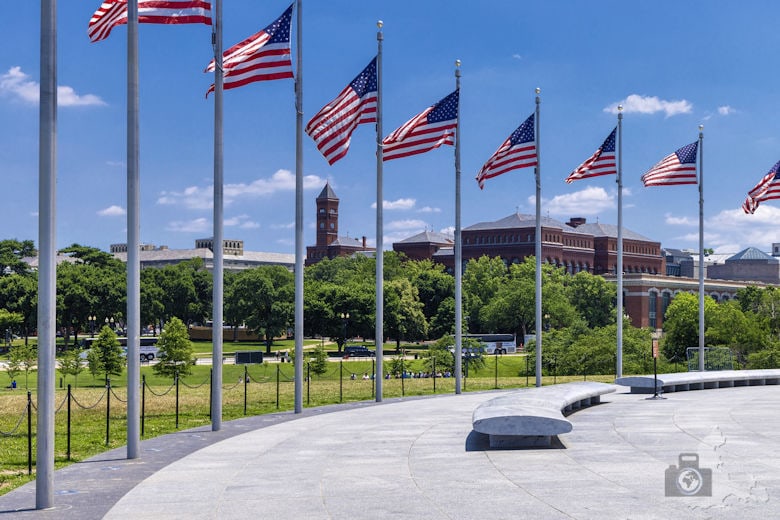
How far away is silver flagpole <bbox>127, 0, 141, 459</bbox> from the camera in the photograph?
1912 cm

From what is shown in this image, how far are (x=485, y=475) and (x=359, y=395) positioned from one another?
20738 mm

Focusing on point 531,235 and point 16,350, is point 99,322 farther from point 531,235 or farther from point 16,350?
point 531,235

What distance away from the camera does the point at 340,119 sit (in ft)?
95.3

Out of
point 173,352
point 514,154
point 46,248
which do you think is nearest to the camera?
point 46,248

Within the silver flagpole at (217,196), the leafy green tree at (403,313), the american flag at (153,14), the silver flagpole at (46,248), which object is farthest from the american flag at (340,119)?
the leafy green tree at (403,313)

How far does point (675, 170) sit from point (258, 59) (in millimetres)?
22288

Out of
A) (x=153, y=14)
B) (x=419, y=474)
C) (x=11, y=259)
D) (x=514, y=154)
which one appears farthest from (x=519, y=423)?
(x=11, y=259)

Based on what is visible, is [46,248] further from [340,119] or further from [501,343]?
[501,343]

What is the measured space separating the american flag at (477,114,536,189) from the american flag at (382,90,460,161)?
296cm

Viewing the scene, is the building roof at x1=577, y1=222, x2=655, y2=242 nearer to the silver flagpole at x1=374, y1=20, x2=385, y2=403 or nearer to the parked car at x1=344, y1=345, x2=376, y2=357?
→ the parked car at x1=344, y1=345, x2=376, y2=357

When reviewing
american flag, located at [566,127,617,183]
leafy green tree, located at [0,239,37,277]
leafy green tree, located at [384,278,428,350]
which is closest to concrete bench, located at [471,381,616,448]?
american flag, located at [566,127,617,183]

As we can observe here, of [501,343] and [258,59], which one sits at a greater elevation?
[258,59]

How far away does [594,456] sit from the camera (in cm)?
1912

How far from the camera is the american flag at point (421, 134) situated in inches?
1272
